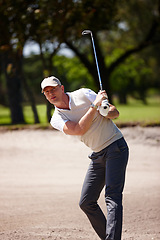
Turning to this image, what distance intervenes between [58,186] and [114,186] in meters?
3.75

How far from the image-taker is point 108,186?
330 cm

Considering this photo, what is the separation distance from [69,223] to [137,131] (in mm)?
5681

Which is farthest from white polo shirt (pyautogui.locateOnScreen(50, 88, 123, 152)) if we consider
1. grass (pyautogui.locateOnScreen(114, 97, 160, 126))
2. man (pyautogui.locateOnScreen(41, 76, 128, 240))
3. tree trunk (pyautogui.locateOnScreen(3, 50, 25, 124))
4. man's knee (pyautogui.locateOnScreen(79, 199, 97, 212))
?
tree trunk (pyautogui.locateOnScreen(3, 50, 25, 124))

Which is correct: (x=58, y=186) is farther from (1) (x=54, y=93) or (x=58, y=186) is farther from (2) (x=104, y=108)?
(2) (x=104, y=108)

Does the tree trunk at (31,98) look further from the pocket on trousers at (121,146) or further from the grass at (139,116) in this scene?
the pocket on trousers at (121,146)

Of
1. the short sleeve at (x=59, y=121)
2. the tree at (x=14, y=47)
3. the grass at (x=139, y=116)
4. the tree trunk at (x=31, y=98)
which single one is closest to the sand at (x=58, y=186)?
the grass at (x=139, y=116)

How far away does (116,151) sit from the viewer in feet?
10.9

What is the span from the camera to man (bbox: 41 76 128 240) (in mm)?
3225

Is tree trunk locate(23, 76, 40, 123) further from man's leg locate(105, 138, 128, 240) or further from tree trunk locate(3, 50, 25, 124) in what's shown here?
man's leg locate(105, 138, 128, 240)

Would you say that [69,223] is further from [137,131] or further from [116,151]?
[137,131]

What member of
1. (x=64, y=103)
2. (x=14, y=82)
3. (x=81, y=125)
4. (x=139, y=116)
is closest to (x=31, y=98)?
(x=14, y=82)

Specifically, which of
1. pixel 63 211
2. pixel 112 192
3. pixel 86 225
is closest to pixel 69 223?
pixel 86 225

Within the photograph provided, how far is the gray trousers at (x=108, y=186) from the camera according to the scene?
3.22 meters

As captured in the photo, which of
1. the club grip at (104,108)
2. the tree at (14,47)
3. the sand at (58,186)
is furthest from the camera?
the tree at (14,47)
